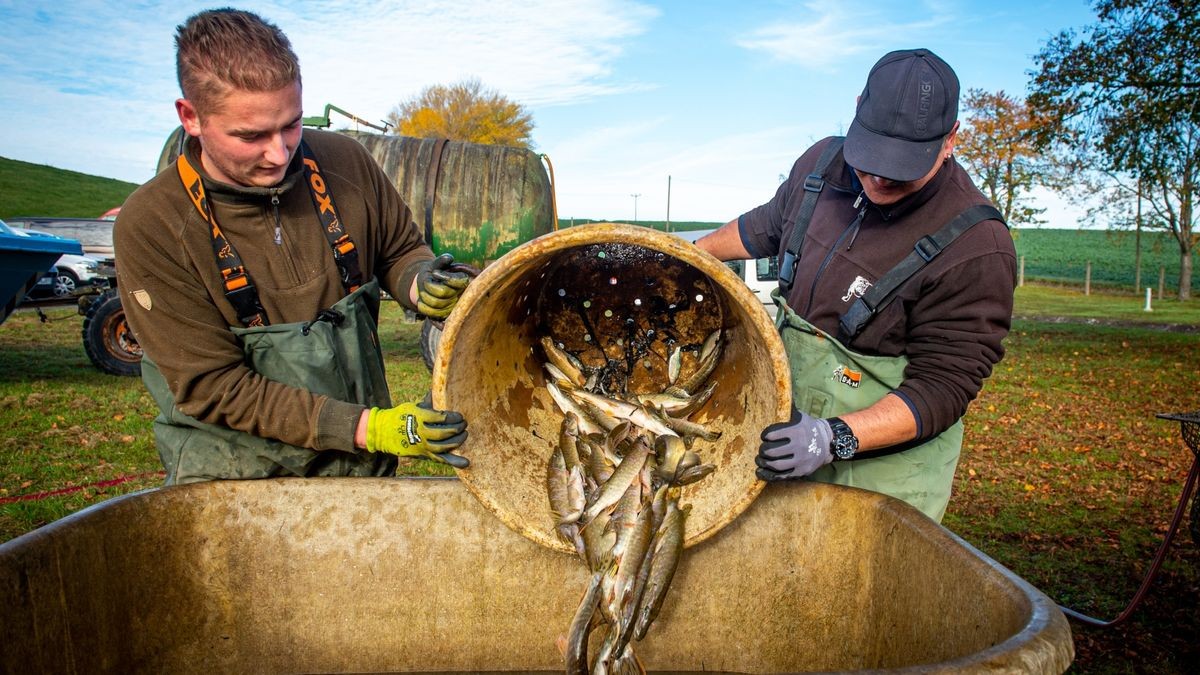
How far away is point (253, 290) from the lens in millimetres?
2939

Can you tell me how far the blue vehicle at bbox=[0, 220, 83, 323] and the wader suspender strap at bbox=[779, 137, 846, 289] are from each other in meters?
8.43

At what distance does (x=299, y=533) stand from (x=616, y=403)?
1098mm

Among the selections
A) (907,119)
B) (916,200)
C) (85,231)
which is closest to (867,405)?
(916,200)

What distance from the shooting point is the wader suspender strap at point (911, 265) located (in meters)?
2.87

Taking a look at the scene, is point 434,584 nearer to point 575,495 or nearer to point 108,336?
point 575,495

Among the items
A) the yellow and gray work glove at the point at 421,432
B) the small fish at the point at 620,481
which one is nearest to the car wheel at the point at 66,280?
the yellow and gray work glove at the point at 421,432

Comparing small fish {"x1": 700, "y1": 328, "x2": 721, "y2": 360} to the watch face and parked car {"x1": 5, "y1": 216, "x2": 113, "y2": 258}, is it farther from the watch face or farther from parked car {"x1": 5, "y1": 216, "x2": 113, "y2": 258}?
parked car {"x1": 5, "y1": 216, "x2": 113, "y2": 258}

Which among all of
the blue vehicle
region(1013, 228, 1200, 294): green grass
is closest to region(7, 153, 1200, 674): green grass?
the blue vehicle

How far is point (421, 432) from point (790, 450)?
107cm

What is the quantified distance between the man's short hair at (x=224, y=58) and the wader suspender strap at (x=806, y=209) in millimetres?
1958

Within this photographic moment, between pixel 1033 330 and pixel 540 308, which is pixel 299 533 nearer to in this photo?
pixel 540 308

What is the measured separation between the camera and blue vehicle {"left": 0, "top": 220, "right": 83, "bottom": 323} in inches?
341

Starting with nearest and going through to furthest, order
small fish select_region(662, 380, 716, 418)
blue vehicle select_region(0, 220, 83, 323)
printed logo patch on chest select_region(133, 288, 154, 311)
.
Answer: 1. printed logo patch on chest select_region(133, 288, 154, 311)
2. small fish select_region(662, 380, 716, 418)
3. blue vehicle select_region(0, 220, 83, 323)

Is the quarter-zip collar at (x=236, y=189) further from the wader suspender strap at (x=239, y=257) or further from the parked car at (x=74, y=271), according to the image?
the parked car at (x=74, y=271)
